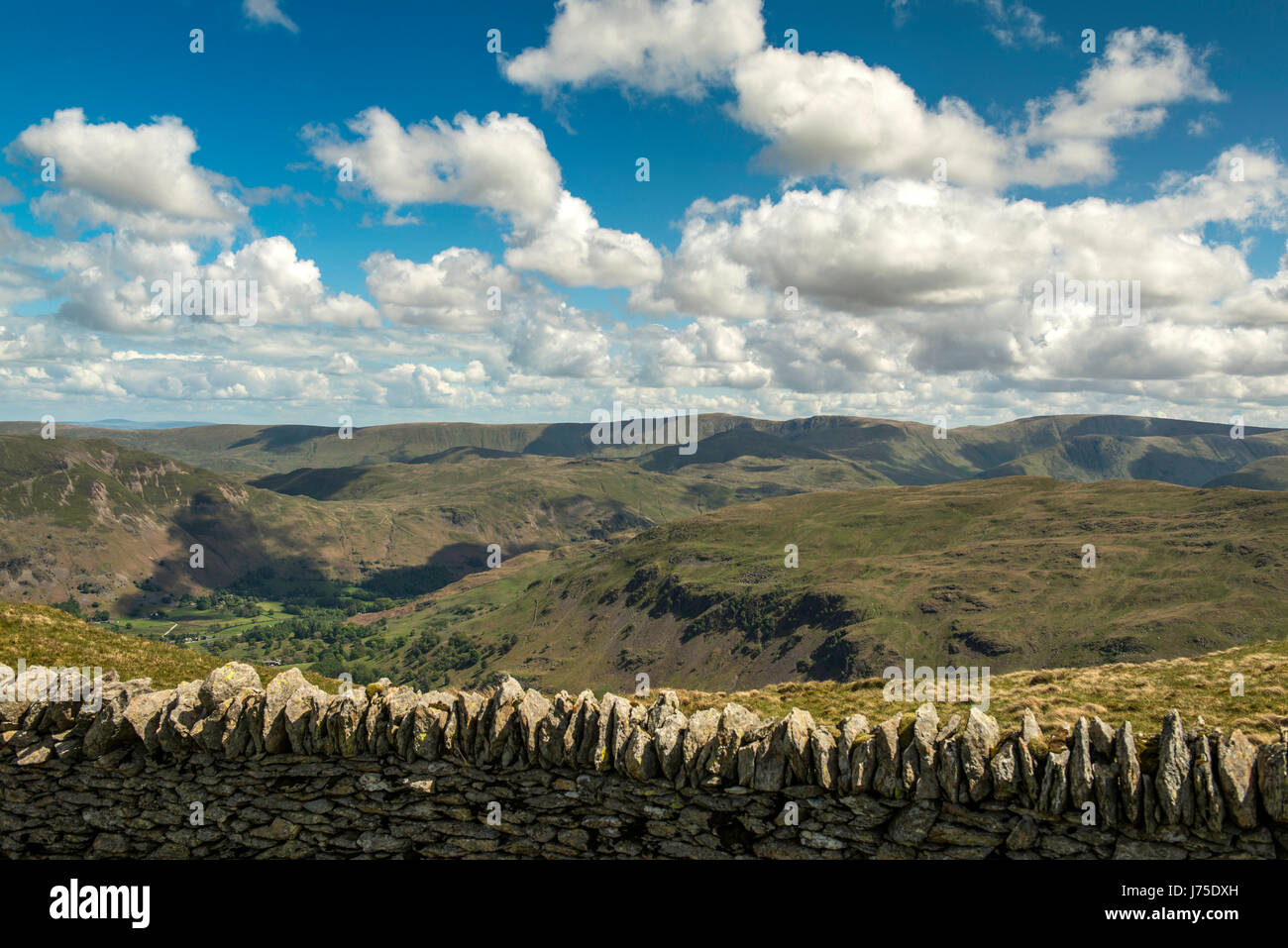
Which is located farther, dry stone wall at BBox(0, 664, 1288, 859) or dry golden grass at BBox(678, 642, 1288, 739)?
dry golden grass at BBox(678, 642, 1288, 739)

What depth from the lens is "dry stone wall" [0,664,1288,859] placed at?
10.6 metres

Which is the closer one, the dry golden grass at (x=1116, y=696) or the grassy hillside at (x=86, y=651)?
the dry golden grass at (x=1116, y=696)

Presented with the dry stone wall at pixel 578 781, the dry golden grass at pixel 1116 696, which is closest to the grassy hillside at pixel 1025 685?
the dry golden grass at pixel 1116 696

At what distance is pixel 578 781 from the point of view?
12805mm

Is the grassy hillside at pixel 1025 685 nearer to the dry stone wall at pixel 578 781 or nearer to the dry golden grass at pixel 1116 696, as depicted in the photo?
the dry golden grass at pixel 1116 696

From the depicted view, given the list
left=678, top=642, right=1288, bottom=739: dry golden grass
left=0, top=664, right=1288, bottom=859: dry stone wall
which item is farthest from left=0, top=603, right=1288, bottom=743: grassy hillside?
left=0, top=664, right=1288, bottom=859: dry stone wall

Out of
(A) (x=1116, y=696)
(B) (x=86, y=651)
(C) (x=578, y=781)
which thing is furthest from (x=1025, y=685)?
(B) (x=86, y=651)

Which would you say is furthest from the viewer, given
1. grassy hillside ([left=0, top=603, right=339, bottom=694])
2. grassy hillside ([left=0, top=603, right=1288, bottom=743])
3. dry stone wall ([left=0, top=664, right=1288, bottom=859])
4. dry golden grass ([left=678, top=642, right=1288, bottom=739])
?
grassy hillside ([left=0, top=603, right=339, bottom=694])

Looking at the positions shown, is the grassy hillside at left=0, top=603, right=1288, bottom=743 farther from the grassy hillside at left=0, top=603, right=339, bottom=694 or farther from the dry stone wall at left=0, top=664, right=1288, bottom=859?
the dry stone wall at left=0, top=664, right=1288, bottom=859

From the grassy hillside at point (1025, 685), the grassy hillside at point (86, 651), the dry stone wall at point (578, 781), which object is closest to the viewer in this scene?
the dry stone wall at point (578, 781)

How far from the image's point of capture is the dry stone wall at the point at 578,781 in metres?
10.6

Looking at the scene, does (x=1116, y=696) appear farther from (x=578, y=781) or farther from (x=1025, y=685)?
(x=578, y=781)
